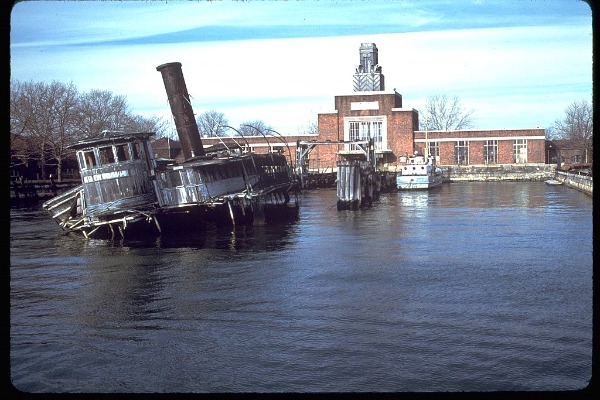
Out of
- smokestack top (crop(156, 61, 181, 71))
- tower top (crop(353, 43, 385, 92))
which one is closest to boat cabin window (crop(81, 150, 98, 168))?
smokestack top (crop(156, 61, 181, 71))

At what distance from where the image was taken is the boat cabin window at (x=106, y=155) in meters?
26.7

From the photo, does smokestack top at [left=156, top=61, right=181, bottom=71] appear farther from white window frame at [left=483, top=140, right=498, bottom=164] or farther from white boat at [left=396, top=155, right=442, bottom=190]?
white window frame at [left=483, top=140, right=498, bottom=164]

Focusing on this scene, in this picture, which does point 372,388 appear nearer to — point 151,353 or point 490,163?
point 151,353

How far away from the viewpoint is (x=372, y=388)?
908 centimetres

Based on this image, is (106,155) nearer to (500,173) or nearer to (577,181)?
(577,181)

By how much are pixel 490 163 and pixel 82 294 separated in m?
64.3

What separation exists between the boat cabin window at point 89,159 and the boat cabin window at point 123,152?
907mm

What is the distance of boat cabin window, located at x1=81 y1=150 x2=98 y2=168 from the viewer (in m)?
26.6

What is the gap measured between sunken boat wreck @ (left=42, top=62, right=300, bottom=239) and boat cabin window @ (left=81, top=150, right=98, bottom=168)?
38mm

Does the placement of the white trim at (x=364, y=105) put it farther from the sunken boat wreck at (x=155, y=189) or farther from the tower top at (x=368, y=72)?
the sunken boat wreck at (x=155, y=189)

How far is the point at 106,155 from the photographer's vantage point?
26859 millimetres

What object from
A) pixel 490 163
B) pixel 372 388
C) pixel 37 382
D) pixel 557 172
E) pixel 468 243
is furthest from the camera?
pixel 490 163

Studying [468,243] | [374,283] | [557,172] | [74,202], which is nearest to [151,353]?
[374,283]


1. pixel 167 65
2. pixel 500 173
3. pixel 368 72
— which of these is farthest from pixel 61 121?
pixel 500 173
